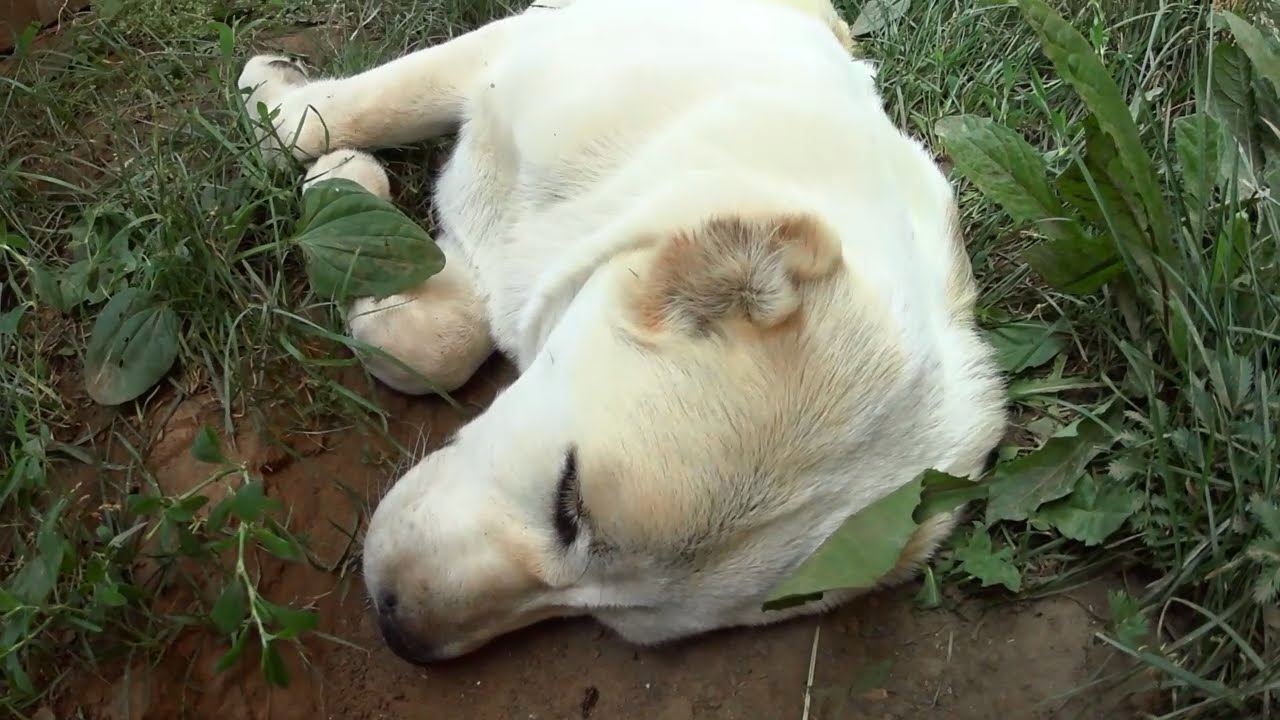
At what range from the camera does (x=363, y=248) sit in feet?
7.16

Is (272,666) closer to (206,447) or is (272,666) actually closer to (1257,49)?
(206,447)

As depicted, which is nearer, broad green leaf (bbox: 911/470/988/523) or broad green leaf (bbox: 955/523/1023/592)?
broad green leaf (bbox: 911/470/988/523)

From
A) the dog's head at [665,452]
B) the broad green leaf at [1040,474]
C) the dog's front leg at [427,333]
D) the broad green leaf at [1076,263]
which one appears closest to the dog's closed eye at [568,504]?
the dog's head at [665,452]

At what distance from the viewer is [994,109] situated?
2680 millimetres

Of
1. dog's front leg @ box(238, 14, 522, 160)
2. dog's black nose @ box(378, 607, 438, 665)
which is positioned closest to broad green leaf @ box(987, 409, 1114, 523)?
dog's black nose @ box(378, 607, 438, 665)

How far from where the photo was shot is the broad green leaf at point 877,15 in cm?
303

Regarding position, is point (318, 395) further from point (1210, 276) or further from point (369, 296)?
point (1210, 276)

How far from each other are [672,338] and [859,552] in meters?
0.52

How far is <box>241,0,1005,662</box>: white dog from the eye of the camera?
1.63 metres

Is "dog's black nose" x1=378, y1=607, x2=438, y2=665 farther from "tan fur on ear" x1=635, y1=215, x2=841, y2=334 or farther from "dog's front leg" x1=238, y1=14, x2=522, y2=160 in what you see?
"dog's front leg" x1=238, y1=14, x2=522, y2=160

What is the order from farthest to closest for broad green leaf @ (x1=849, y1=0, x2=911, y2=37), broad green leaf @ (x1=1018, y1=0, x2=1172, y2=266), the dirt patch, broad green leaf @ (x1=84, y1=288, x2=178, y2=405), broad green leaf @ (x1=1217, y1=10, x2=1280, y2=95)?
1. broad green leaf @ (x1=849, y1=0, x2=911, y2=37)
2. broad green leaf @ (x1=1217, y1=10, x2=1280, y2=95)
3. broad green leaf @ (x1=84, y1=288, x2=178, y2=405)
4. broad green leaf @ (x1=1018, y1=0, x2=1172, y2=266)
5. the dirt patch

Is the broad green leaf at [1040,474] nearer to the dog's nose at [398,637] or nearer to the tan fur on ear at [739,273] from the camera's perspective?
the tan fur on ear at [739,273]

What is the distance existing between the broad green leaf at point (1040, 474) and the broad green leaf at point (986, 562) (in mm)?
47

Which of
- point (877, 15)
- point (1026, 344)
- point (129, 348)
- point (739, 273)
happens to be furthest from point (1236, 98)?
point (129, 348)
